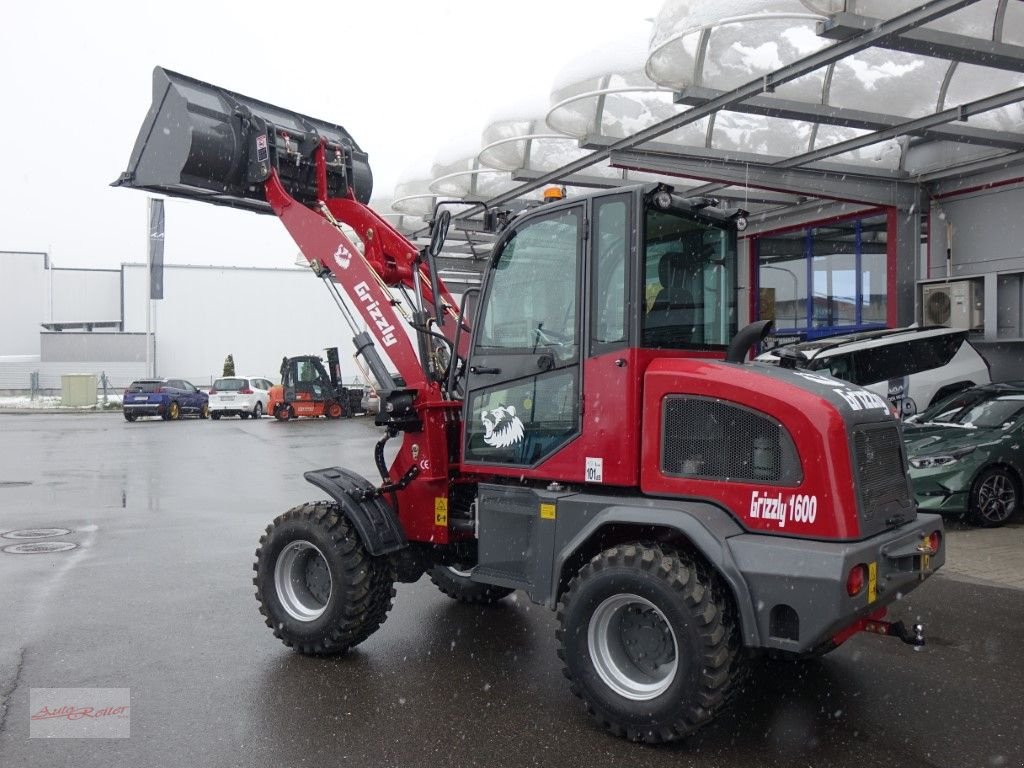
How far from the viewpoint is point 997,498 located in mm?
10266

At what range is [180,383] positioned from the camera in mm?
36688

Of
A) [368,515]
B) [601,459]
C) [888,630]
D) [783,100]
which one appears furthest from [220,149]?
[783,100]

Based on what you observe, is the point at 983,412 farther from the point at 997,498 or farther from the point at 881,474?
the point at 881,474

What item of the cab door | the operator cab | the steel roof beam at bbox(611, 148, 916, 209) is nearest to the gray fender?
the operator cab

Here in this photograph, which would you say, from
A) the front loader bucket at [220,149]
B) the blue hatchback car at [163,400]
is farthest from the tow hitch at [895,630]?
the blue hatchback car at [163,400]

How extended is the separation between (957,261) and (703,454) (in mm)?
13008

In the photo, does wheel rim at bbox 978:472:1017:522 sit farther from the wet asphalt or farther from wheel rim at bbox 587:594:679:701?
wheel rim at bbox 587:594:679:701

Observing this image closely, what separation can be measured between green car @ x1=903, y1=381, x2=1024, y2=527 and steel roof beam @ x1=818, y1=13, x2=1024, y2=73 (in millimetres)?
3940

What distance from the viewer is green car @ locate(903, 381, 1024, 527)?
10055 mm

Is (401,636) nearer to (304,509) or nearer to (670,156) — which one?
(304,509)

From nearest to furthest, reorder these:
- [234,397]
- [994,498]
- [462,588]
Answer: [462,588]
[994,498]
[234,397]

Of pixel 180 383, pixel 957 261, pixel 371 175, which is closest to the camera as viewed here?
pixel 371 175

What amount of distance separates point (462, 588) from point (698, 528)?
9.91 ft

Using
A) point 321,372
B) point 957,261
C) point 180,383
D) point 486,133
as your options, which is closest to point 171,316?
point 180,383
